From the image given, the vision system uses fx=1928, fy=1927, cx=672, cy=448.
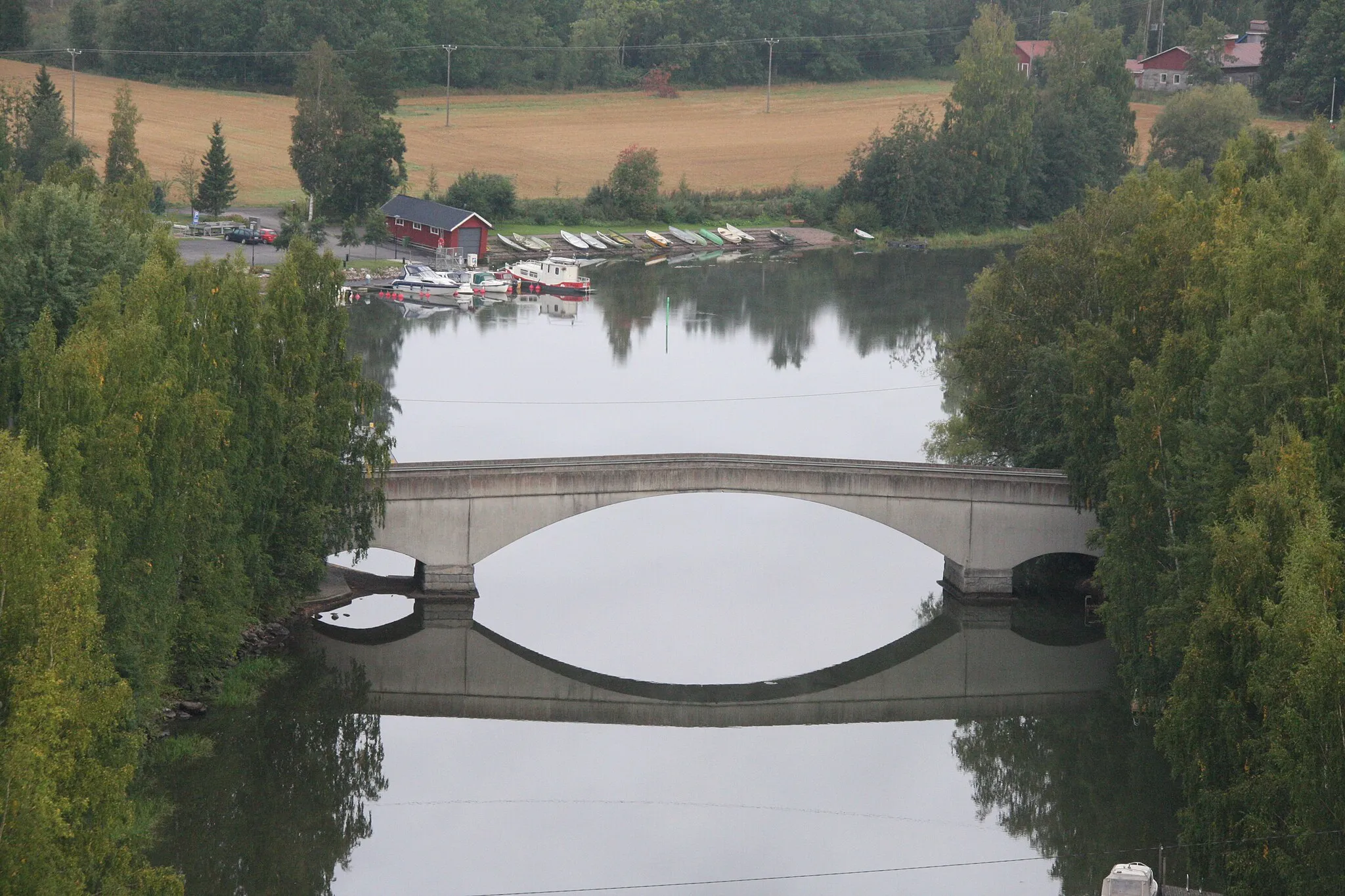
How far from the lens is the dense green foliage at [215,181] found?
10144cm

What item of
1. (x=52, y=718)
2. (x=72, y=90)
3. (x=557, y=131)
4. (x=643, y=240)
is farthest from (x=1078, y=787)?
(x=557, y=131)

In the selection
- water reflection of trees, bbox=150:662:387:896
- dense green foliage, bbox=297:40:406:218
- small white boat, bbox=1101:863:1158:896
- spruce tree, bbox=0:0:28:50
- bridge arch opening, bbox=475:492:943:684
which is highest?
spruce tree, bbox=0:0:28:50

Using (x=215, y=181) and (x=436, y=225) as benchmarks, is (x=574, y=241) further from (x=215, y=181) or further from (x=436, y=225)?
(x=215, y=181)

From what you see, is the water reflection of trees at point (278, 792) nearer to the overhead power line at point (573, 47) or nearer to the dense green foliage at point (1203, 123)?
the overhead power line at point (573, 47)

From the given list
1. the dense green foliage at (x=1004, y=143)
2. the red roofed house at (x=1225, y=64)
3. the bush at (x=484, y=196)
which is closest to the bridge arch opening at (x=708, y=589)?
the bush at (x=484, y=196)

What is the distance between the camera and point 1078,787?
4122cm

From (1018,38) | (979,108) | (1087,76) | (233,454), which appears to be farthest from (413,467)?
(1018,38)

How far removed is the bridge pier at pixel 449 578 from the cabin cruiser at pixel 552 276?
4815cm

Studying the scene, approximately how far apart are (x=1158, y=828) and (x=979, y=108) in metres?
83.4

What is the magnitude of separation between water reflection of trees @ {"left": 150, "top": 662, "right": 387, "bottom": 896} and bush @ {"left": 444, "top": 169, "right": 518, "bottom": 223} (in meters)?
67.1

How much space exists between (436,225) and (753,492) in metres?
56.4

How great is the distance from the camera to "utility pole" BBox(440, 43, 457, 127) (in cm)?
13000

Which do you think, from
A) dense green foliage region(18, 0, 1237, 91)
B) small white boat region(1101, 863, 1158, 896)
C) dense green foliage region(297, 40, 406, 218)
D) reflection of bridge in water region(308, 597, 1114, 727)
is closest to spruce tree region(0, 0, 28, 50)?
dense green foliage region(18, 0, 1237, 91)

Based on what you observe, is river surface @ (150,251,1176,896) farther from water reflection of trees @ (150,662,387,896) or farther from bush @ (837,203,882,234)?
bush @ (837,203,882,234)
